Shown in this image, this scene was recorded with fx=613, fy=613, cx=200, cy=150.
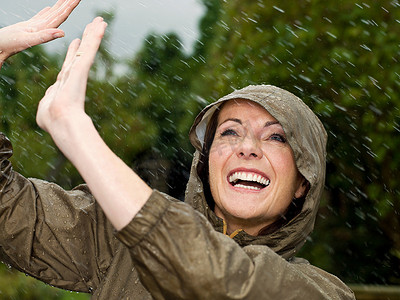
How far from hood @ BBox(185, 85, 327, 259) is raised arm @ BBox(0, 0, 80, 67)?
837mm

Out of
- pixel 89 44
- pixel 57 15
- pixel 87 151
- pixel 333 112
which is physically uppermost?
pixel 89 44

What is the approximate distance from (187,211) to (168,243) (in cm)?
12

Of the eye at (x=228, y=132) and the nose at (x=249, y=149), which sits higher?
the nose at (x=249, y=149)

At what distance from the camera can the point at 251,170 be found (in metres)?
2.72

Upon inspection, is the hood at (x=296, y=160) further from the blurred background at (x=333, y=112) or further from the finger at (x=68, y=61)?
the blurred background at (x=333, y=112)

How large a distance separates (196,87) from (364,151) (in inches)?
239

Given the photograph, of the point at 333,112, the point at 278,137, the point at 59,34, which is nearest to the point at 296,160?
the point at 278,137

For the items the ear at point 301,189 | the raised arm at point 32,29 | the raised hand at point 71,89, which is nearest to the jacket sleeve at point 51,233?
the raised arm at point 32,29

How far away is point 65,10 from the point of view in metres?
2.47

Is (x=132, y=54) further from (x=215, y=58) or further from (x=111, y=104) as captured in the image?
(x=215, y=58)

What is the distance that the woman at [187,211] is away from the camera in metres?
1.76

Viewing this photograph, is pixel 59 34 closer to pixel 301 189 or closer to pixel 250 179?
pixel 250 179

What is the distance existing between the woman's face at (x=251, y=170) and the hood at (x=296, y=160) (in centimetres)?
8

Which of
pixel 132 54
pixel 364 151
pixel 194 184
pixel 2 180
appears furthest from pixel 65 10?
pixel 132 54
